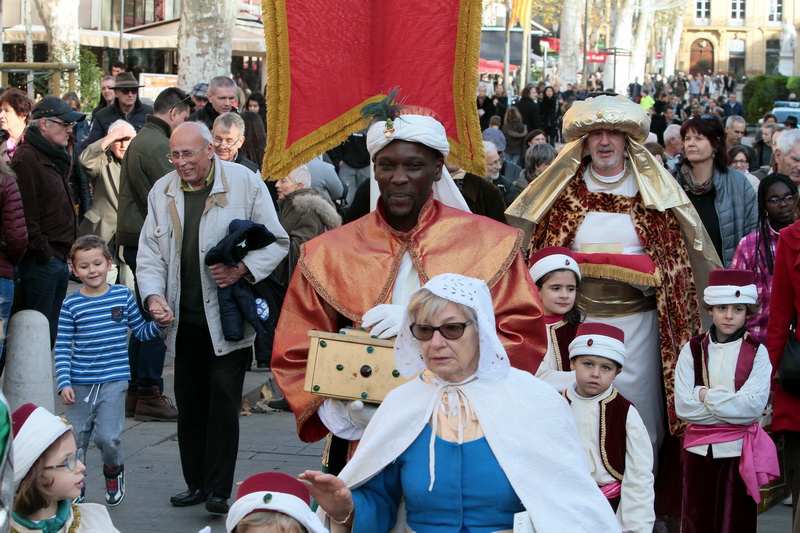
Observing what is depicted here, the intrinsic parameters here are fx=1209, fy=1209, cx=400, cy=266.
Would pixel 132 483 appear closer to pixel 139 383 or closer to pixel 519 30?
pixel 139 383

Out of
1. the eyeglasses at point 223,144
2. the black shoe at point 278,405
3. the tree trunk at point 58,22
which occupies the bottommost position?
the black shoe at point 278,405

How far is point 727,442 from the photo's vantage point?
568 centimetres

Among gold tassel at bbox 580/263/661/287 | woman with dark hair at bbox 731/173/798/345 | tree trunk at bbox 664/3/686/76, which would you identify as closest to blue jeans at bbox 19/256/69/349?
gold tassel at bbox 580/263/661/287

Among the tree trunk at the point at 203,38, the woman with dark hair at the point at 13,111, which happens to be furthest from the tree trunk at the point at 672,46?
the woman with dark hair at the point at 13,111

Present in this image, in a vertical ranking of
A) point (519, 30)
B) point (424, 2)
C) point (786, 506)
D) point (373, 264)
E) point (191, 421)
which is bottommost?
point (786, 506)

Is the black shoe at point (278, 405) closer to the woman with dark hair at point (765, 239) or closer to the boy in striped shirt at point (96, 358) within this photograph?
the boy in striped shirt at point (96, 358)

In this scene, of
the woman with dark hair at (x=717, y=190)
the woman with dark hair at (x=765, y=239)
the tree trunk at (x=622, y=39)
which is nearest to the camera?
the woman with dark hair at (x=765, y=239)

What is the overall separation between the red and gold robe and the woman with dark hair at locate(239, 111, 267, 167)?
5460 millimetres

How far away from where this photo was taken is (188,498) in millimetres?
6508

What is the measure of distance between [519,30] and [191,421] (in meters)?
40.7

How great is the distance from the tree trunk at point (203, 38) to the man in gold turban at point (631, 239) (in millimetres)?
10086

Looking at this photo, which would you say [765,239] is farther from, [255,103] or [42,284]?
[255,103]

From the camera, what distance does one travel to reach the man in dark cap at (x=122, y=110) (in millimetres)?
Result: 11266

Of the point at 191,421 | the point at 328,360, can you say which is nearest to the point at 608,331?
the point at 328,360
